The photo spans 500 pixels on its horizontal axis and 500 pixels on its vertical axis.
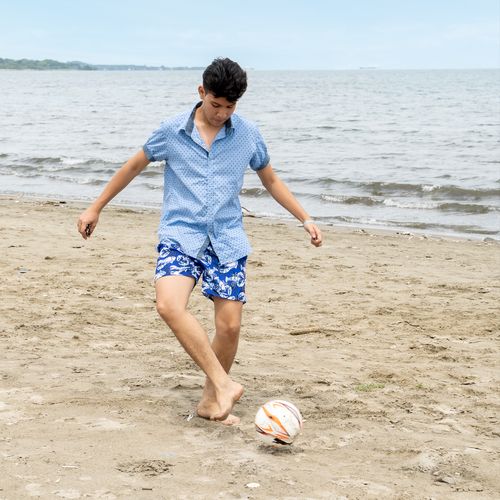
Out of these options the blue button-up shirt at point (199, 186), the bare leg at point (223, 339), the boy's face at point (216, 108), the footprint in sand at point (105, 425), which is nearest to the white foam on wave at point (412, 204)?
the bare leg at point (223, 339)

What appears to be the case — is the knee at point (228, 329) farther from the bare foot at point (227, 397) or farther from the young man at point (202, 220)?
the bare foot at point (227, 397)

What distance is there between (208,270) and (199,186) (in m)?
0.40

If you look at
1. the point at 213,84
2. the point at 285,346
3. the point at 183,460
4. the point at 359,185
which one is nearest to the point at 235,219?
the point at 213,84

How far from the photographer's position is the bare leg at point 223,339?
14.4ft

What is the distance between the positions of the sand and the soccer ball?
0.08 m

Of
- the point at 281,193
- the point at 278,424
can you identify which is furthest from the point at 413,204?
the point at 278,424

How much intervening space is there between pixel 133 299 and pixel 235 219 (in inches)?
119

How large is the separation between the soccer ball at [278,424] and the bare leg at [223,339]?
0.37 m

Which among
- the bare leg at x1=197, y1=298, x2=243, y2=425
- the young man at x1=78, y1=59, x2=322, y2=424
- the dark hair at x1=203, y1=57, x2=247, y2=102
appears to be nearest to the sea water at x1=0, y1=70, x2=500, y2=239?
the bare leg at x1=197, y1=298, x2=243, y2=425

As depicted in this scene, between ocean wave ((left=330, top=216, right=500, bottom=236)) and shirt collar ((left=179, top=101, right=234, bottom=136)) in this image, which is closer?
shirt collar ((left=179, top=101, right=234, bottom=136))

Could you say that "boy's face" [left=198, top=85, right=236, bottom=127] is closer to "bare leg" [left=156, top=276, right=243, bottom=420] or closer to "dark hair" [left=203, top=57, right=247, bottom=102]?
"dark hair" [left=203, top=57, right=247, bottom=102]

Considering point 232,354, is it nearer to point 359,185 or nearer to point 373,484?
point 373,484

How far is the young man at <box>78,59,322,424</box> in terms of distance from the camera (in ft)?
13.9

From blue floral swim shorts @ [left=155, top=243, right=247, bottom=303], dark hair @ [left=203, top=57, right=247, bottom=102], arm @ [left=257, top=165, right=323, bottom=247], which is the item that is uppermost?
dark hair @ [left=203, top=57, right=247, bottom=102]
